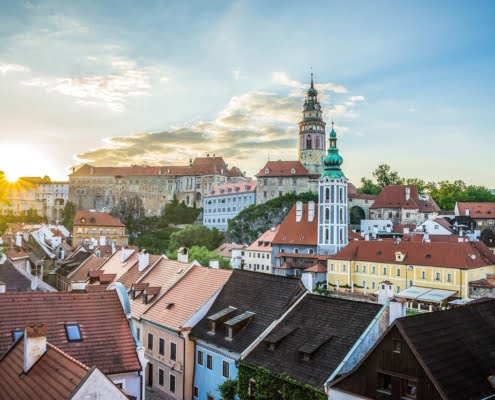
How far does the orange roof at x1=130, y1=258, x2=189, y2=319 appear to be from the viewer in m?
27.1

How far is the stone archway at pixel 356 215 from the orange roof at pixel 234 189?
81.8 feet

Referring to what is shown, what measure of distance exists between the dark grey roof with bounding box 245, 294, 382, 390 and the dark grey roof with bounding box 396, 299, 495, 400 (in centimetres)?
225

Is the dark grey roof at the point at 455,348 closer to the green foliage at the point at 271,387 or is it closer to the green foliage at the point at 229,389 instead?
the green foliage at the point at 271,387

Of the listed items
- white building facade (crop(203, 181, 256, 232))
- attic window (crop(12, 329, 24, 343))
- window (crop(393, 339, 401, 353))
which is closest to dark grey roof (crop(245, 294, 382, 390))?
window (crop(393, 339, 401, 353))

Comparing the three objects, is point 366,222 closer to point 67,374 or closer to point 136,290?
point 136,290

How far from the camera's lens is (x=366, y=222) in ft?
316

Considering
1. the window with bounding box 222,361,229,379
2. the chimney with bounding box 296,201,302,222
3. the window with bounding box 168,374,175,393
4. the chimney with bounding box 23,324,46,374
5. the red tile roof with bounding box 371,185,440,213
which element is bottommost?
the window with bounding box 168,374,175,393

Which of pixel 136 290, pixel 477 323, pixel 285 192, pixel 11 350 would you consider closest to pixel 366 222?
pixel 285 192

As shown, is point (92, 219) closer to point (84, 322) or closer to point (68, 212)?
point (68, 212)

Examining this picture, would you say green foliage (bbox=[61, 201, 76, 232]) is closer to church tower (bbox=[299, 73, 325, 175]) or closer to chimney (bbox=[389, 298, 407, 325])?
church tower (bbox=[299, 73, 325, 175])

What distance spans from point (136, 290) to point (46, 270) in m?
32.9

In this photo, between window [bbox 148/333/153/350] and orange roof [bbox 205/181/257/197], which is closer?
window [bbox 148/333/153/350]

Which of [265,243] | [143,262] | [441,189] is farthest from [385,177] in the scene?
[143,262]

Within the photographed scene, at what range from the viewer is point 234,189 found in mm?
120750
